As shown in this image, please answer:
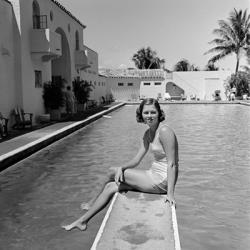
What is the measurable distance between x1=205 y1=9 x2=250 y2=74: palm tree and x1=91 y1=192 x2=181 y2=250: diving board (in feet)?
130

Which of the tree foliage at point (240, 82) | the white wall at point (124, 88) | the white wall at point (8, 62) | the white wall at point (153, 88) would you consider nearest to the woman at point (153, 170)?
the white wall at point (8, 62)

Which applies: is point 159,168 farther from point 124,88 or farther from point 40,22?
point 124,88

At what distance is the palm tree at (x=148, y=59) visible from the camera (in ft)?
209

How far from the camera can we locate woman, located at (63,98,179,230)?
13.4 feet

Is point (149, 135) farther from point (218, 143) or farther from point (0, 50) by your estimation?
point (0, 50)

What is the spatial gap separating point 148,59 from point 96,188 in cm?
5825

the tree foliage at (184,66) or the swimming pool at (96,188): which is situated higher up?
the tree foliage at (184,66)

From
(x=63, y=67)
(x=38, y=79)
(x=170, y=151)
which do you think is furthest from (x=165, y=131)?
(x=63, y=67)

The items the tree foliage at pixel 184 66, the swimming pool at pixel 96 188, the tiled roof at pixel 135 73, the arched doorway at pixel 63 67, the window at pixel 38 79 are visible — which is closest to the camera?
the swimming pool at pixel 96 188

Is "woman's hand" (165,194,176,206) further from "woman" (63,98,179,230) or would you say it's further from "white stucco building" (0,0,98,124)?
"white stucco building" (0,0,98,124)

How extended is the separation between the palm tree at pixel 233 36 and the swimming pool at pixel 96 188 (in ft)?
104

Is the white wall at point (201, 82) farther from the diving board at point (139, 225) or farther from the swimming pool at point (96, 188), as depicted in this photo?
the diving board at point (139, 225)

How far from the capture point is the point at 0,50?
14.4 m

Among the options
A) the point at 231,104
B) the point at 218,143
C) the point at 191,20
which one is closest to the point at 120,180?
the point at 218,143
